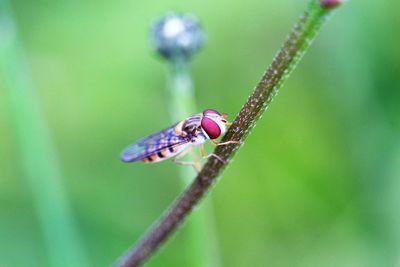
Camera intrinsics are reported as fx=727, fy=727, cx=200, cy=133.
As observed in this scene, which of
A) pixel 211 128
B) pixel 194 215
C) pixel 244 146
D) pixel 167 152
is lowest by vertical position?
pixel 244 146

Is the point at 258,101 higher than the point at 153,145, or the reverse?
the point at 258,101

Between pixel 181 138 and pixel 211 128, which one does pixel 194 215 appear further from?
pixel 211 128

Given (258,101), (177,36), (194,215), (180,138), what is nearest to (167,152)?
(180,138)

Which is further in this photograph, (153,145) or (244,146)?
(244,146)

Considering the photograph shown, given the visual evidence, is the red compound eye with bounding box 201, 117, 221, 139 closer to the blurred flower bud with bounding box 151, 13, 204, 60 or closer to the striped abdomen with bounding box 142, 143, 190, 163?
the striped abdomen with bounding box 142, 143, 190, 163

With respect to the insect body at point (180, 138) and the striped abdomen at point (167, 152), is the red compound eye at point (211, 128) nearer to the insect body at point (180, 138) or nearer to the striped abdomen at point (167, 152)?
the insect body at point (180, 138)

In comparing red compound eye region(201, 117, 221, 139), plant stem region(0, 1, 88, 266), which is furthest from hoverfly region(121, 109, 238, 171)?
plant stem region(0, 1, 88, 266)
